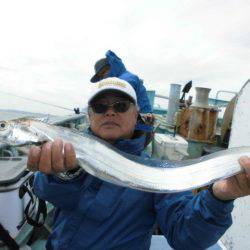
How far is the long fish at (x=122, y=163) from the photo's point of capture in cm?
198

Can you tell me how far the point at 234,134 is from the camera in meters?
3.39

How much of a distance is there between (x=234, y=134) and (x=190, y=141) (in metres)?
3.02

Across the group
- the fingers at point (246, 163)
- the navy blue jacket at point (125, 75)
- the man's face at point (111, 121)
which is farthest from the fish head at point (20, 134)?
the navy blue jacket at point (125, 75)

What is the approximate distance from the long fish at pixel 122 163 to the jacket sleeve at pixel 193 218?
16 cm

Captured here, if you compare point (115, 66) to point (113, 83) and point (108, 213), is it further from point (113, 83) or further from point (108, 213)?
point (108, 213)

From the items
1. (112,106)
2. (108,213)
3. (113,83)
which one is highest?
(113,83)

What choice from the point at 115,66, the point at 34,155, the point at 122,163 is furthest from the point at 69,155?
the point at 115,66

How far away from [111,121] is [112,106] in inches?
4.4

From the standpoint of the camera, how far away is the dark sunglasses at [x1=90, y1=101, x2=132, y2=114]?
96.3 inches

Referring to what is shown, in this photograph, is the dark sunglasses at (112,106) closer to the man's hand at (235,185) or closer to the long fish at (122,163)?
the long fish at (122,163)

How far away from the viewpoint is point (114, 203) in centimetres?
226

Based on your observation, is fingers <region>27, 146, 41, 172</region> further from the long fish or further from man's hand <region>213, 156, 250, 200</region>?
man's hand <region>213, 156, 250, 200</region>

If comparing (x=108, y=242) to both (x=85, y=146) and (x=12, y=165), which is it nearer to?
(x=85, y=146)

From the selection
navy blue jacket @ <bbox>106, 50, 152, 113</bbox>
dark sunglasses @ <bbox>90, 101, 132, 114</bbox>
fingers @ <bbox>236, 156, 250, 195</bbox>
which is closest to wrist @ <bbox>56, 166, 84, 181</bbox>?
dark sunglasses @ <bbox>90, 101, 132, 114</bbox>
